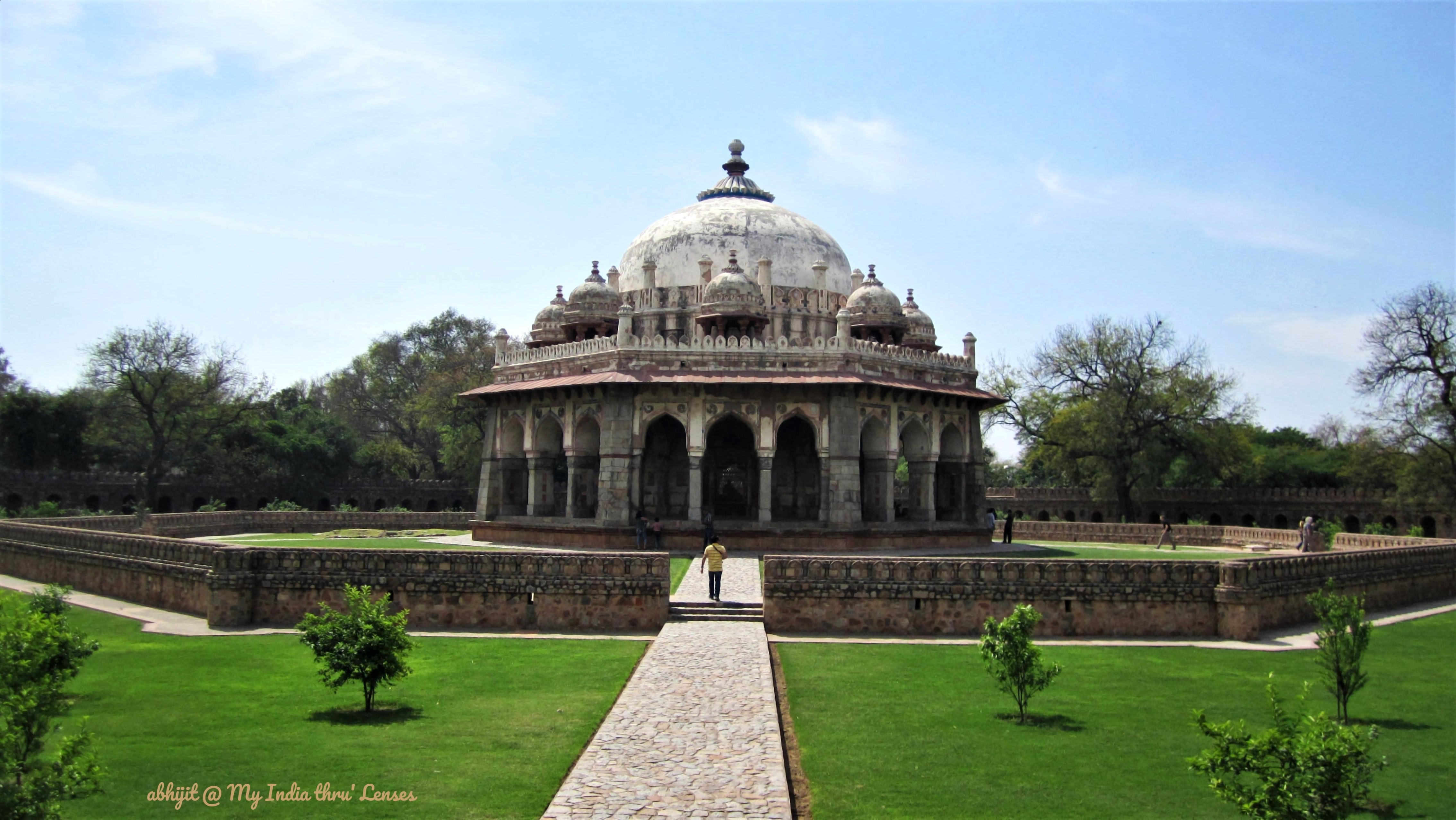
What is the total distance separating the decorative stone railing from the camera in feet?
87.8

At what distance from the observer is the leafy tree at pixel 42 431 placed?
A: 143 feet

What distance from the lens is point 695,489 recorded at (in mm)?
25953

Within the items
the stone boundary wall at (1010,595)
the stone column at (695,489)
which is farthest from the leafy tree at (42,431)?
the stone boundary wall at (1010,595)

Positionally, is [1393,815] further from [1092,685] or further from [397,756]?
[397,756]

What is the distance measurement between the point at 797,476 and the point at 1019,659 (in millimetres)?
19358

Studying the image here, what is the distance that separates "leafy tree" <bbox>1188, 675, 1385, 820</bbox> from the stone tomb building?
1884 cm

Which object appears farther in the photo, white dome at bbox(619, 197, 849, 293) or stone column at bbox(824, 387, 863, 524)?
white dome at bbox(619, 197, 849, 293)

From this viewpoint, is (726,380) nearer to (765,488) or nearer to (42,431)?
(765,488)

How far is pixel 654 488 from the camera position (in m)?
30.2

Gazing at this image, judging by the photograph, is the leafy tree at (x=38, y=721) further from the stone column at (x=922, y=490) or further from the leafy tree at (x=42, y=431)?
the leafy tree at (x=42, y=431)

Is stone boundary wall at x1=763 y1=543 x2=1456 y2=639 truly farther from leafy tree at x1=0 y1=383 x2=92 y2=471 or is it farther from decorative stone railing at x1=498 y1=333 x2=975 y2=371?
leafy tree at x1=0 y1=383 x2=92 y2=471

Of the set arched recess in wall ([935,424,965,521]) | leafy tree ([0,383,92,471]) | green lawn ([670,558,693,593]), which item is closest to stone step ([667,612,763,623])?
green lawn ([670,558,693,593])

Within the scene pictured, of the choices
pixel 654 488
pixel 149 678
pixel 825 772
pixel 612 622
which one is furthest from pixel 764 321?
pixel 825 772

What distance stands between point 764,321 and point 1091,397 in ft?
70.4
